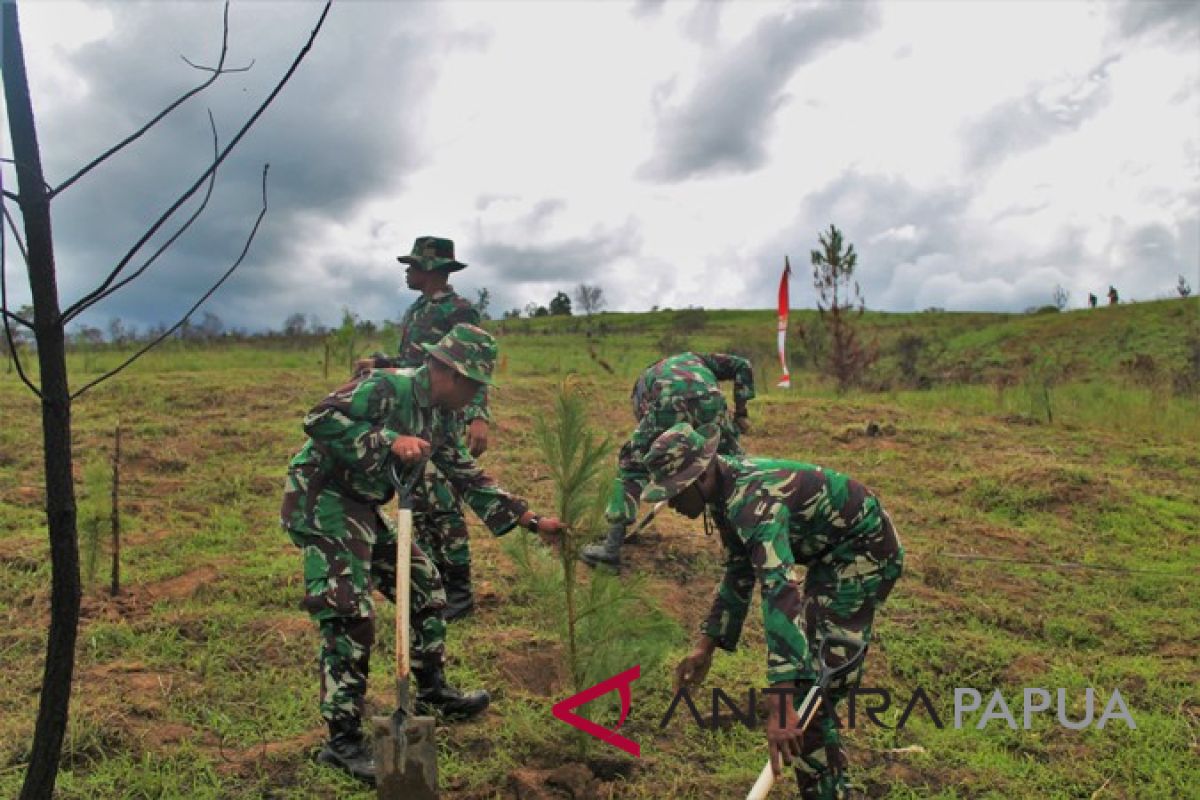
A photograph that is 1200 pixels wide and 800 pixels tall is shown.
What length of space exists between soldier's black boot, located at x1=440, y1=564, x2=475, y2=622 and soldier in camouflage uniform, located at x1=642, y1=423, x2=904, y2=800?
201cm

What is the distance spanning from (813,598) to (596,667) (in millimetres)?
912

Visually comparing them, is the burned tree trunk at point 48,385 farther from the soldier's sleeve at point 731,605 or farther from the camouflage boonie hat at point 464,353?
the soldier's sleeve at point 731,605

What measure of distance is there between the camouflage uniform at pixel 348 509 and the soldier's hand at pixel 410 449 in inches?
3.6

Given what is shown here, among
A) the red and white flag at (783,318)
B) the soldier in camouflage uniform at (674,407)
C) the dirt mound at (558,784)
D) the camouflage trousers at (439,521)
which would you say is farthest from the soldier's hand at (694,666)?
the red and white flag at (783,318)

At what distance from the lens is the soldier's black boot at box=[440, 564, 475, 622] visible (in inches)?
188

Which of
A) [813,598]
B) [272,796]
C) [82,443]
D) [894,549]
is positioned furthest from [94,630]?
[82,443]

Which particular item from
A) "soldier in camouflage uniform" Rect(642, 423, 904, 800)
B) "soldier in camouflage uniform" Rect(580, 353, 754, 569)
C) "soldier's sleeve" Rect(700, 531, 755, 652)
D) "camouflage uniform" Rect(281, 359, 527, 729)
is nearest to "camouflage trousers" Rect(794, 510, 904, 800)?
"soldier in camouflage uniform" Rect(642, 423, 904, 800)

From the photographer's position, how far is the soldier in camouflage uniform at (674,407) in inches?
202

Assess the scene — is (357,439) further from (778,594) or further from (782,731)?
(782,731)

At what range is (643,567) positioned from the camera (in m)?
5.89

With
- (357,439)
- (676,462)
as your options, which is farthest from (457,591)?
(676,462)

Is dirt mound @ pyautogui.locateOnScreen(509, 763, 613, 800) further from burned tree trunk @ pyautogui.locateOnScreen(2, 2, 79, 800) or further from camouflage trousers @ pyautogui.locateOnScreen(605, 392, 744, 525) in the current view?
camouflage trousers @ pyautogui.locateOnScreen(605, 392, 744, 525)

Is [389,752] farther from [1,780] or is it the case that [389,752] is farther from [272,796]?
[1,780]

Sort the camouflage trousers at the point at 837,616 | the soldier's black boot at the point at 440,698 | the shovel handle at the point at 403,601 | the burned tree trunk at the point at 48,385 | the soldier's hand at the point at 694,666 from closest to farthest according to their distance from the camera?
the burned tree trunk at the point at 48,385 < the shovel handle at the point at 403,601 < the camouflage trousers at the point at 837,616 < the soldier's hand at the point at 694,666 < the soldier's black boot at the point at 440,698
